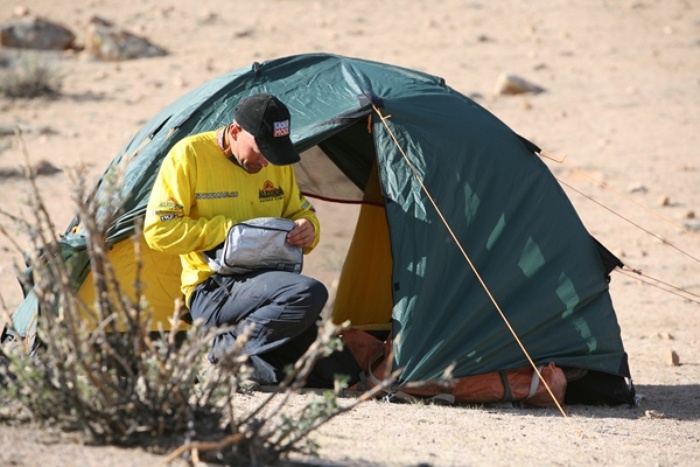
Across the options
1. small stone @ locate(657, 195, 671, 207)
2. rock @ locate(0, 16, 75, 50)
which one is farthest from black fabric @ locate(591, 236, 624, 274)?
rock @ locate(0, 16, 75, 50)

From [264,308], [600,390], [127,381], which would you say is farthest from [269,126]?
[600,390]

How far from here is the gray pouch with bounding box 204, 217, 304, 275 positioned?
4.78 metres

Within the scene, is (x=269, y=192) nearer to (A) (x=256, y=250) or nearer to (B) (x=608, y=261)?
(A) (x=256, y=250)

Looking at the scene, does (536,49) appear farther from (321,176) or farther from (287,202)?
(287,202)

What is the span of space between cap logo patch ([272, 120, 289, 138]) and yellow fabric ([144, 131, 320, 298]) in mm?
366

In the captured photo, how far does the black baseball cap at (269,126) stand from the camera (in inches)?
185

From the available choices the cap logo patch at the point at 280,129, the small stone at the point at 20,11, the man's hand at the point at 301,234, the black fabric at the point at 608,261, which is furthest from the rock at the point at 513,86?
the cap logo patch at the point at 280,129

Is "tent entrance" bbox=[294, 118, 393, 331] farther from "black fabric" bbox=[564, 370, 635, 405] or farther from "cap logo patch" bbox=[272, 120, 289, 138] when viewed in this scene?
"cap logo patch" bbox=[272, 120, 289, 138]

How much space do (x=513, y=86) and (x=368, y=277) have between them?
27.3 ft

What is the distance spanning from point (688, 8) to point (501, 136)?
1482cm

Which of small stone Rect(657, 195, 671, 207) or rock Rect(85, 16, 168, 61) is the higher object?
rock Rect(85, 16, 168, 61)

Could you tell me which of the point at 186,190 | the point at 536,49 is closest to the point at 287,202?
the point at 186,190

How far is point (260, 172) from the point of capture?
16.6ft

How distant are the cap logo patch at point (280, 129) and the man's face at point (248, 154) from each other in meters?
0.12
